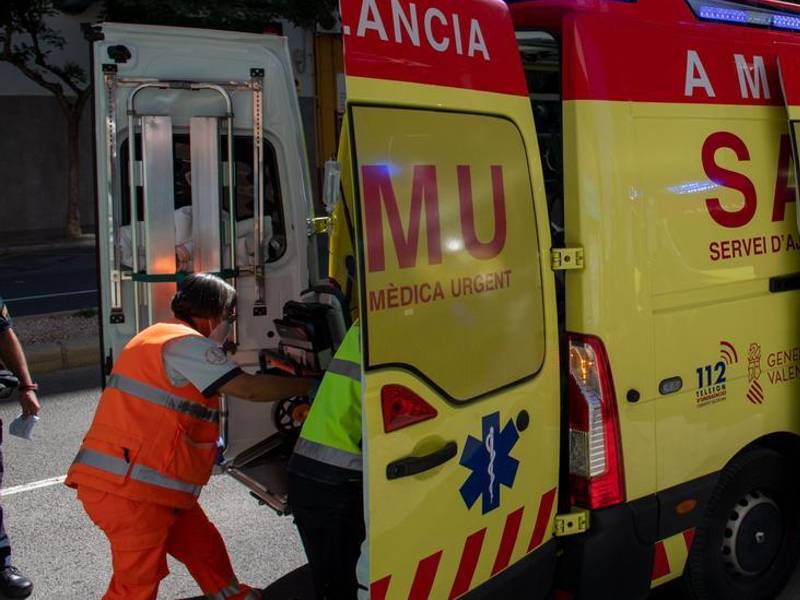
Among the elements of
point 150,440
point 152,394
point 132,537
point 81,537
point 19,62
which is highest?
point 19,62

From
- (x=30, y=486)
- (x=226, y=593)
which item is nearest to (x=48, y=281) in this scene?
(x=30, y=486)

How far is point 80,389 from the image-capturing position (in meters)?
7.38

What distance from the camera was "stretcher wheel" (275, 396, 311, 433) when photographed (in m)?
4.05

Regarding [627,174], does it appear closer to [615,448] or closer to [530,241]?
[530,241]

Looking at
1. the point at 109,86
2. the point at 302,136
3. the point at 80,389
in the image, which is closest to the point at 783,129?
the point at 302,136

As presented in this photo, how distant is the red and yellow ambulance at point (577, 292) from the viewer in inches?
89.5

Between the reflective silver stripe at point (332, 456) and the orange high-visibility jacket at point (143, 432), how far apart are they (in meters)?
0.59

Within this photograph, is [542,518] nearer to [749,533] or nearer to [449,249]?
[449,249]

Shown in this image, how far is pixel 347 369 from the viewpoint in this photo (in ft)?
8.64

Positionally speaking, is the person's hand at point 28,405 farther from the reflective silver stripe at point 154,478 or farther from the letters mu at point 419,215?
the letters mu at point 419,215

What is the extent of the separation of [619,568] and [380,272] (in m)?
1.35

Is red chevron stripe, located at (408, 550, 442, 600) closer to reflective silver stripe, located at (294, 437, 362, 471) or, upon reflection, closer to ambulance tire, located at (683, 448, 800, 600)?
reflective silver stripe, located at (294, 437, 362, 471)

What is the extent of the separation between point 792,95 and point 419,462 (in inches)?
82.0

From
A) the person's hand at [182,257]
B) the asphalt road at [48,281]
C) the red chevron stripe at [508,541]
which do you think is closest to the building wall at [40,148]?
the asphalt road at [48,281]
